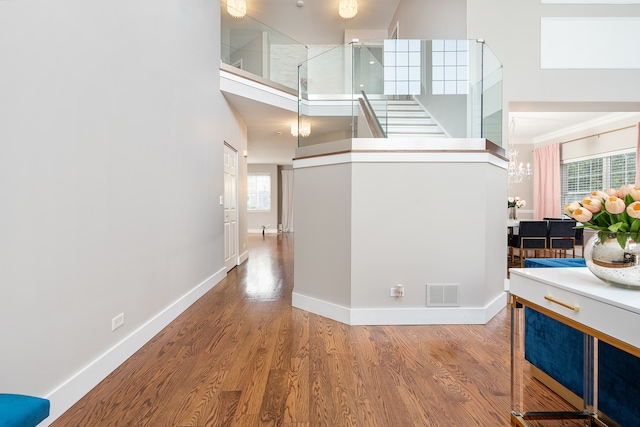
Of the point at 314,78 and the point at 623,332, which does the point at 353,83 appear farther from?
the point at 623,332

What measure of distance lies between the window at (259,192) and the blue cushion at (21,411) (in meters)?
11.6

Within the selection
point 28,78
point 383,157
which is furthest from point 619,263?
point 28,78

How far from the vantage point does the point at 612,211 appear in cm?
122

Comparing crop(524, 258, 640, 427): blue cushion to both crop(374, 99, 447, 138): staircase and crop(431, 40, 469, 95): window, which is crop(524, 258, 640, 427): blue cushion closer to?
crop(374, 99, 447, 138): staircase

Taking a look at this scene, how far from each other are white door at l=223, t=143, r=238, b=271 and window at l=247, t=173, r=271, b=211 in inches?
267

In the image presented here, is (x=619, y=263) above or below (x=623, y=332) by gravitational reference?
above

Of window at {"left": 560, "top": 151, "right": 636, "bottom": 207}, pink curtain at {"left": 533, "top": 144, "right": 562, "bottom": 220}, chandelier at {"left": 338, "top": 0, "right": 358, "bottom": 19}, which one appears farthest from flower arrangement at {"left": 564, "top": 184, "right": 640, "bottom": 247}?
pink curtain at {"left": 533, "top": 144, "right": 562, "bottom": 220}

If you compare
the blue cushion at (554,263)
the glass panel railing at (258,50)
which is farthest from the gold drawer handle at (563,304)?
the glass panel railing at (258,50)

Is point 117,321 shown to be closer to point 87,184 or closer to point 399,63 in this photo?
point 87,184

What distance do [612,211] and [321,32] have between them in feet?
29.3

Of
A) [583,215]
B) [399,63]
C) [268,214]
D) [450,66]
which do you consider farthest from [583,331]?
[268,214]

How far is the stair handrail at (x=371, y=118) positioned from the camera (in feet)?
10.6

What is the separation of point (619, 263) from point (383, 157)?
1921 millimetres

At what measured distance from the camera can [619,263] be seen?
4.02ft
